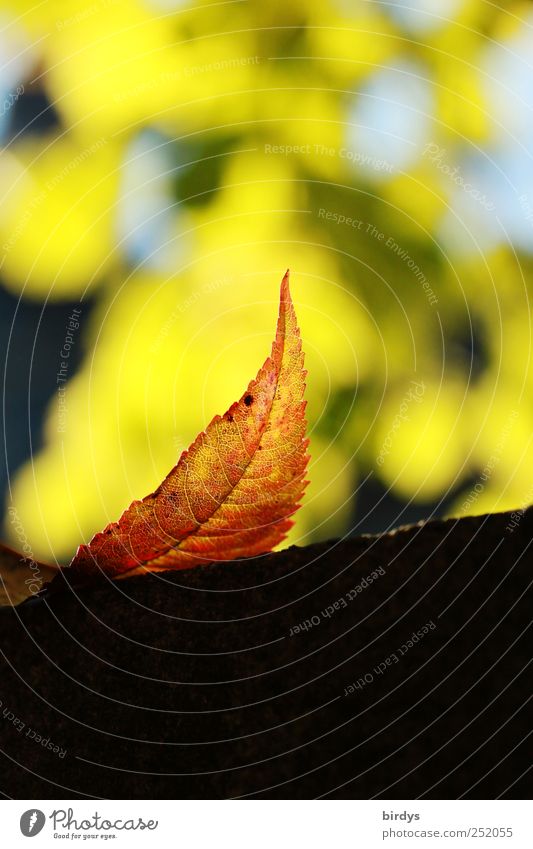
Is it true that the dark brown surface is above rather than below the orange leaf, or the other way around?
below

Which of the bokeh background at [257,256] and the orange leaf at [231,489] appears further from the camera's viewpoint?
the bokeh background at [257,256]

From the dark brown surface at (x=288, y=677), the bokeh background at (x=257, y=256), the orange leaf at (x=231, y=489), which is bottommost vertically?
the dark brown surface at (x=288, y=677)

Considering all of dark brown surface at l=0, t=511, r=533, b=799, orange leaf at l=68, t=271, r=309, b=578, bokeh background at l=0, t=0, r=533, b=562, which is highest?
bokeh background at l=0, t=0, r=533, b=562

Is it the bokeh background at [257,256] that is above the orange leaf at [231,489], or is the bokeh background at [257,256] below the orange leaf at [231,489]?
above

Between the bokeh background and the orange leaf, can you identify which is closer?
the orange leaf

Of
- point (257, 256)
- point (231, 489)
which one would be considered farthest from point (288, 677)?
point (257, 256)

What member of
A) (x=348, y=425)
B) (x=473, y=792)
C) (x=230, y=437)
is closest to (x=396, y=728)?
(x=473, y=792)
